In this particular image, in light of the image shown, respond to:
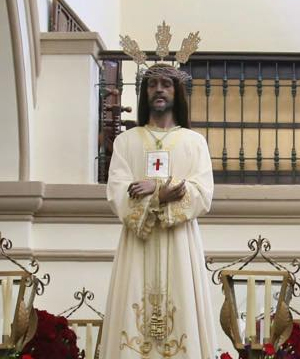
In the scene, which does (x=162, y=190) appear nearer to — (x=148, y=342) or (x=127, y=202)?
(x=127, y=202)

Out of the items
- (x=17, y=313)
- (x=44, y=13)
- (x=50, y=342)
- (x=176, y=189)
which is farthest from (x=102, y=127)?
(x=17, y=313)

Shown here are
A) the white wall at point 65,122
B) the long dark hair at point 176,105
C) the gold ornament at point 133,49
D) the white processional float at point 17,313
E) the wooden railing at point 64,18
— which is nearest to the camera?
the white processional float at point 17,313

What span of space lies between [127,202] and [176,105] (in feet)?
1.69

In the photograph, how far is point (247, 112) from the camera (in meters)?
8.17

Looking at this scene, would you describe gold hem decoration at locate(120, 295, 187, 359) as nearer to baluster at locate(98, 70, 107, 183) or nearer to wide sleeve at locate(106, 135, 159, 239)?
wide sleeve at locate(106, 135, 159, 239)

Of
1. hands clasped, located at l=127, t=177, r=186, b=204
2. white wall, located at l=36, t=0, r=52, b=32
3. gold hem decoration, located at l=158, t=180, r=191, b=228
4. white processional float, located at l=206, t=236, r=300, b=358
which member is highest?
white wall, located at l=36, t=0, r=52, b=32

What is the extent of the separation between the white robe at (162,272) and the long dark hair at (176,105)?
18 centimetres

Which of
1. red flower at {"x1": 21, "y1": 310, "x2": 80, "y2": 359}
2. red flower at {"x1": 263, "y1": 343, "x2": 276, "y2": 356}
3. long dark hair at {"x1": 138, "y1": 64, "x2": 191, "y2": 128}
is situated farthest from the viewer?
long dark hair at {"x1": 138, "y1": 64, "x2": 191, "y2": 128}

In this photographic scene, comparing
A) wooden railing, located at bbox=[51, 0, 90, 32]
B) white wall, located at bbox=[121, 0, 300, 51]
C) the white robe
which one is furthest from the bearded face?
white wall, located at bbox=[121, 0, 300, 51]

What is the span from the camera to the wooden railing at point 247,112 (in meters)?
7.68

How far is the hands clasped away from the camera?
4531mm

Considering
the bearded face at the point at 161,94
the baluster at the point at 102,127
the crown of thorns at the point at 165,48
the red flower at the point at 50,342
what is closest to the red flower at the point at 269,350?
the red flower at the point at 50,342

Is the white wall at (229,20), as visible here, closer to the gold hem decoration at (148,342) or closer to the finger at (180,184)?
the finger at (180,184)

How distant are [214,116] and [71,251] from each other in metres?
1.82
